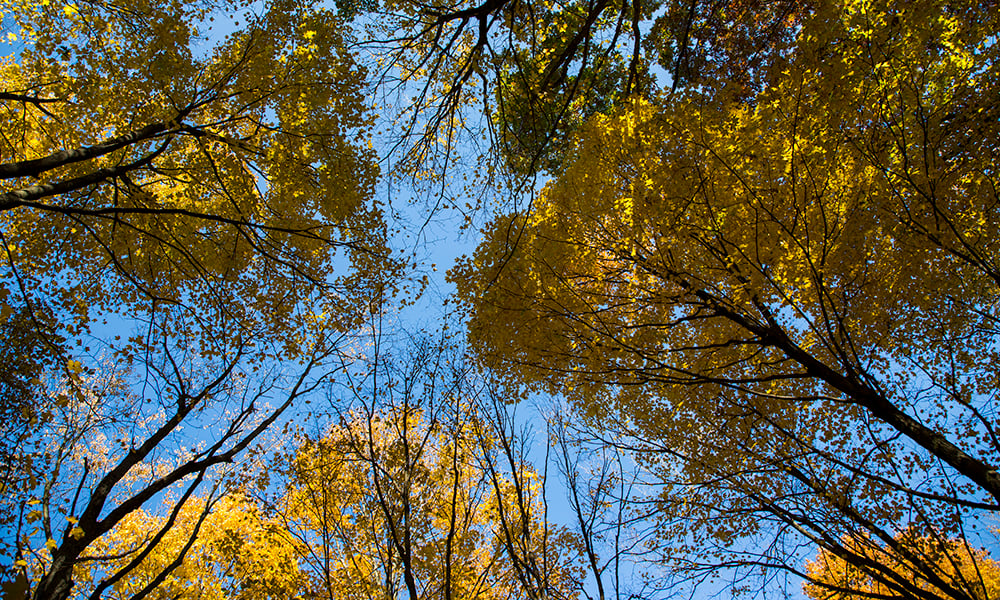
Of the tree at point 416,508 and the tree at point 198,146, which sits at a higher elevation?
the tree at point 198,146

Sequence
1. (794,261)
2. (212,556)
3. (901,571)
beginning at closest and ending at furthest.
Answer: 1. (794,261)
2. (901,571)
3. (212,556)

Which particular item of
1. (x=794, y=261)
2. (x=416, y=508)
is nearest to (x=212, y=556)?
(x=416, y=508)

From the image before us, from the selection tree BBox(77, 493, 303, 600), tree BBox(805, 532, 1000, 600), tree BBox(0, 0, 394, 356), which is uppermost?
tree BBox(0, 0, 394, 356)

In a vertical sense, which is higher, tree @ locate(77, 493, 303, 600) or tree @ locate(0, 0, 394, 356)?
tree @ locate(0, 0, 394, 356)

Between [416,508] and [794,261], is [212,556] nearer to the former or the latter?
[416,508]

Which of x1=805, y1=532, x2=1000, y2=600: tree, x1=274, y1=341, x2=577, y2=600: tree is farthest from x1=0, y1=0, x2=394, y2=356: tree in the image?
x1=805, y1=532, x2=1000, y2=600: tree

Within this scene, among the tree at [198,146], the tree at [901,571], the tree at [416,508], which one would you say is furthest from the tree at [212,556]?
the tree at [901,571]

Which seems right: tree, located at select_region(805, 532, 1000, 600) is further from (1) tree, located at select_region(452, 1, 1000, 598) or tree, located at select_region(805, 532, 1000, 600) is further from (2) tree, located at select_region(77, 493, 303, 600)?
(2) tree, located at select_region(77, 493, 303, 600)

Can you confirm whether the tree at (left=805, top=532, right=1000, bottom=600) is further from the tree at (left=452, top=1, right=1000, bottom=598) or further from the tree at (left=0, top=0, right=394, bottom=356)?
the tree at (left=0, top=0, right=394, bottom=356)

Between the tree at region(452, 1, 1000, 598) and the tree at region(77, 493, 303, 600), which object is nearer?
the tree at region(452, 1, 1000, 598)

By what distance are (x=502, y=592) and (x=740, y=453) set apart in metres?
4.19

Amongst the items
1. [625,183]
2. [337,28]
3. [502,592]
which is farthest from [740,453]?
[337,28]

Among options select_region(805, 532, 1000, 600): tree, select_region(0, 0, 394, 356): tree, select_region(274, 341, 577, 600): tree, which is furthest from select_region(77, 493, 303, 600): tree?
select_region(805, 532, 1000, 600): tree

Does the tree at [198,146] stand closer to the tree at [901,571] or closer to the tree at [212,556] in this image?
the tree at [212,556]
